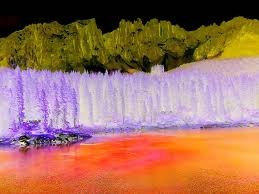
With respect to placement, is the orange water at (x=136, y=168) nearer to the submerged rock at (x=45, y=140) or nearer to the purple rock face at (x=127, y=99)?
the submerged rock at (x=45, y=140)

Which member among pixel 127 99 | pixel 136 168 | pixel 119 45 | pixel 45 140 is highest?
pixel 119 45

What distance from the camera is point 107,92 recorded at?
2876 inches

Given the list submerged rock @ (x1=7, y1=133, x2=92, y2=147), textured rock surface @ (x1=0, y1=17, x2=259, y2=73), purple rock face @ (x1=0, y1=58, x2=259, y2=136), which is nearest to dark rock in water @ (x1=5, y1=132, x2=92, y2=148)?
submerged rock @ (x1=7, y1=133, x2=92, y2=147)

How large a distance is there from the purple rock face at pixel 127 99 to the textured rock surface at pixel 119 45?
17.2 metres

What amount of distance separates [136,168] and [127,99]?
49146 millimetres

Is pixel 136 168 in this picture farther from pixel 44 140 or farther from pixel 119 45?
pixel 119 45

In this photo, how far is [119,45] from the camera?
114500mm

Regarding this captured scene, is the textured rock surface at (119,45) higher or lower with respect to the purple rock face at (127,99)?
higher

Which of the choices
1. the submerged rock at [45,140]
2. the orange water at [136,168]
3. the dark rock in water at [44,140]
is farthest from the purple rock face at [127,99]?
the orange water at [136,168]

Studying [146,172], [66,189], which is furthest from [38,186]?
[146,172]

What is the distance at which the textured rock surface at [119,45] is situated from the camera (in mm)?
107500

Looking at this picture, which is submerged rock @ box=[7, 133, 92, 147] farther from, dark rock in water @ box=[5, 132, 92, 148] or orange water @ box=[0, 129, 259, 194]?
orange water @ box=[0, 129, 259, 194]

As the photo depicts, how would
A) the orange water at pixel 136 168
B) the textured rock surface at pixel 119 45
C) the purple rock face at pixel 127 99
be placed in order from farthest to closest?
1. the textured rock surface at pixel 119 45
2. the purple rock face at pixel 127 99
3. the orange water at pixel 136 168

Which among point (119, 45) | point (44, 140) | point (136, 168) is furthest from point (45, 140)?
point (119, 45)
